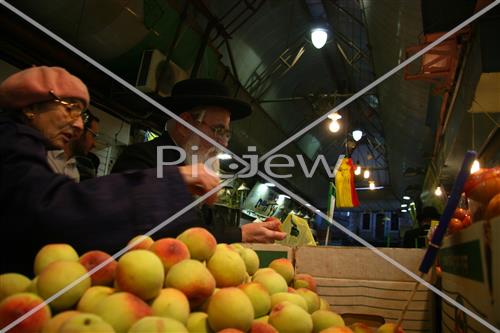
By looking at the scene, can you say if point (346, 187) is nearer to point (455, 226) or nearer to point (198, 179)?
point (455, 226)

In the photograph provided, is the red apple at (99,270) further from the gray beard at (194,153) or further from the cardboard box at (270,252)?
the gray beard at (194,153)

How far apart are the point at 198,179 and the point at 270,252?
84 centimetres

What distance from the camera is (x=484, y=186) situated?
49.2 inches

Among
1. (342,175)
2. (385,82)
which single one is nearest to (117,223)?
(342,175)

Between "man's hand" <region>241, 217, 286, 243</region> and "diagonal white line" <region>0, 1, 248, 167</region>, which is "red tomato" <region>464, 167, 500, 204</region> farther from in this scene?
"diagonal white line" <region>0, 1, 248, 167</region>

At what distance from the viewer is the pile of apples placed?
0.70 m

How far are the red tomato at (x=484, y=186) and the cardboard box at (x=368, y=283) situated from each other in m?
0.54

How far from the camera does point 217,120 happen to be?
246 centimetres

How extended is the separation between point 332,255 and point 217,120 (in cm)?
116

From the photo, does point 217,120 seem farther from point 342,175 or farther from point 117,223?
point 342,175

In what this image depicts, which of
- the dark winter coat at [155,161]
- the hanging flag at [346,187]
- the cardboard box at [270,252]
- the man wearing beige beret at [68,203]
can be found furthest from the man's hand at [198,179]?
the hanging flag at [346,187]

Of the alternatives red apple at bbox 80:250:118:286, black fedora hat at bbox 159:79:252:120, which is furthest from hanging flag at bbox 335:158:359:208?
red apple at bbox 80:250:118:286

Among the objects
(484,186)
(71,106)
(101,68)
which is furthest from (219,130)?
(101,68)

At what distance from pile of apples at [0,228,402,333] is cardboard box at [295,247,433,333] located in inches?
25.7
